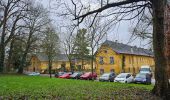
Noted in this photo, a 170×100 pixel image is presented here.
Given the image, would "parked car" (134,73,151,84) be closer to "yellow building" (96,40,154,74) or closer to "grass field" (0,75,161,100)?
"grass field" (0,75,161,100)

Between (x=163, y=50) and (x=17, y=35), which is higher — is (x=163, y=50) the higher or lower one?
the lower one

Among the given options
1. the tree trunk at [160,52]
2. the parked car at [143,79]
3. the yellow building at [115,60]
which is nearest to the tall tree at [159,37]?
the tree trunk at [160,52]

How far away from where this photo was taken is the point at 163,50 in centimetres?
1666

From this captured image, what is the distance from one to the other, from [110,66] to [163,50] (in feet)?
208

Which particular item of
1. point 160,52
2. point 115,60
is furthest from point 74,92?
point 115,60

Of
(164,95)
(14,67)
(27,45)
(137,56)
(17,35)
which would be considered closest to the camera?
(164,95)

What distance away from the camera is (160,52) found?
16.7 m

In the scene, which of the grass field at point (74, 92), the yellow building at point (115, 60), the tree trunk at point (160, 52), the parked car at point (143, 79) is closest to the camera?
the grass field at point (74, 92)

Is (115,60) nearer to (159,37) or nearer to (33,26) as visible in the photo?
(33,26)

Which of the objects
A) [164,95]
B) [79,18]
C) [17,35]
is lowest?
[164,95]

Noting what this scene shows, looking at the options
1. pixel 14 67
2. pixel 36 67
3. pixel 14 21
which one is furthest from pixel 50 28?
pixel 36 67

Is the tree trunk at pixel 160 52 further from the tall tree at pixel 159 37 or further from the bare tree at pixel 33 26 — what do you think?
the bare tree at pixel 33 26

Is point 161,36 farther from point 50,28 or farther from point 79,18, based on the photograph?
point 50,28

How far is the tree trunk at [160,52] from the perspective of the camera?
1630 centimetres
